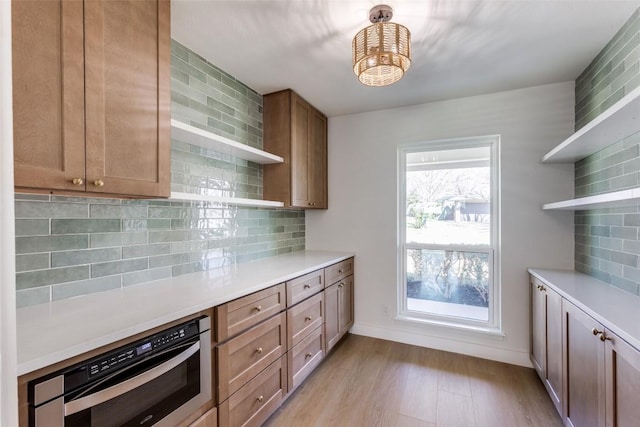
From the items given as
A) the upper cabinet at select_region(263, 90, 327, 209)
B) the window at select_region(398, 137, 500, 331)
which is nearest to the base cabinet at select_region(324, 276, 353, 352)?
the window at select_region(398, 137, 500, 331)

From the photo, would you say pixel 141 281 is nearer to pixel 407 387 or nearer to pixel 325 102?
pixel 407 387

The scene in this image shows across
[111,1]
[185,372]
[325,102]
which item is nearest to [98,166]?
[111,1]

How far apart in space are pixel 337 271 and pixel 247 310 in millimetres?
1297

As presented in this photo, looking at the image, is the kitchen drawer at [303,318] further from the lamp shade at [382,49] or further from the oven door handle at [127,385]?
the lamp shade at [382,49]

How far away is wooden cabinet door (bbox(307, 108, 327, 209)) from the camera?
2957mm

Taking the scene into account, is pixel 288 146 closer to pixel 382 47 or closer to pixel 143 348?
pixel 382 47

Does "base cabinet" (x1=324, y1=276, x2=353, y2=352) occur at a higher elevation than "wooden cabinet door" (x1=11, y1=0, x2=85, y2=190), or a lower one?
lower

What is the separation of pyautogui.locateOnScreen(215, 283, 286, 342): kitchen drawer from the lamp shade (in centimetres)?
144

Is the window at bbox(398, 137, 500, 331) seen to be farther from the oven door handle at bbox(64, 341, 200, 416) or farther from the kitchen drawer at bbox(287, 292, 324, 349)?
the oven door handle at bbox(64, 341, 200, 416)

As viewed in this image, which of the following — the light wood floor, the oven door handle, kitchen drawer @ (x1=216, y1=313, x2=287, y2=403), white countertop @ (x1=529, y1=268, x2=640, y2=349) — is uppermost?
white countertop @ (x1=529, y1=268, x2=640, y2=349)

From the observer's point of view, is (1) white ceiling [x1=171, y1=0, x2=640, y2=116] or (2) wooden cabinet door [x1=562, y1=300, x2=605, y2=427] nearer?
(2) wooden cabinet door [x1=562, y1=300, x2=605, y2=427]

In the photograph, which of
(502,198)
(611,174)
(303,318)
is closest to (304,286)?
(303,318)

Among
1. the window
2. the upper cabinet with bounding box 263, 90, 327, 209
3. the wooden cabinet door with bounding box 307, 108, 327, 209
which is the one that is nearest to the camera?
the upper cabinet with bounding box 263, 90, 327, 209

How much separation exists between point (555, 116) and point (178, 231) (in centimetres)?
321
